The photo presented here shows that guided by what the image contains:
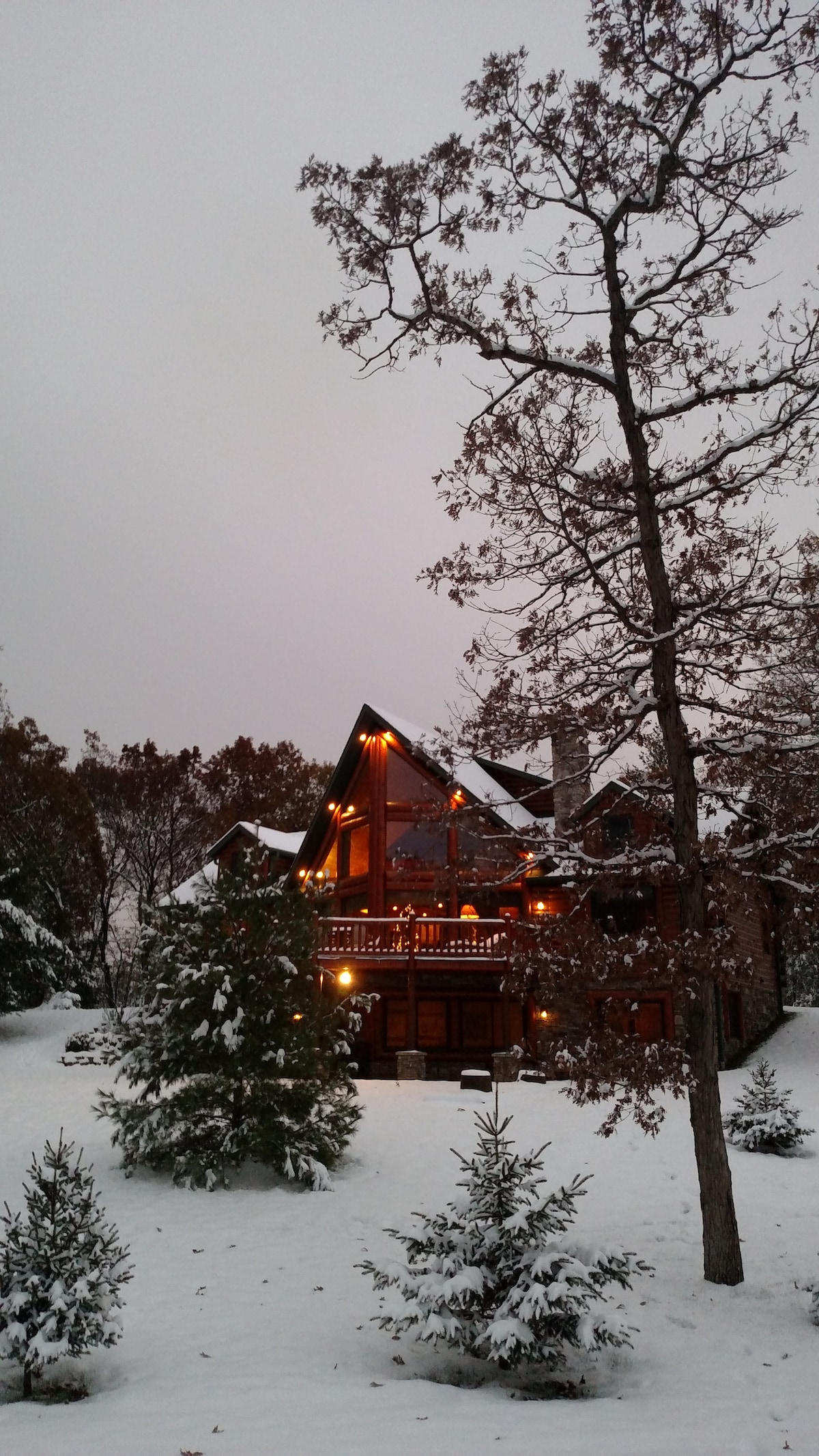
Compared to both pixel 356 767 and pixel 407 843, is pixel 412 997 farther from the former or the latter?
pixel 356 767

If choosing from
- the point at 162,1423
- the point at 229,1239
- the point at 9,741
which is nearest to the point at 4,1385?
the point at 162,1423

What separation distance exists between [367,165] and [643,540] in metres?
4.23

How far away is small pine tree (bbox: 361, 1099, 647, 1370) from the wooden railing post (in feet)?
44.5

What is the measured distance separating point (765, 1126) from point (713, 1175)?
6403mm

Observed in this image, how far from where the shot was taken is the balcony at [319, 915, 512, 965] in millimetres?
20516

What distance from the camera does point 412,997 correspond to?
20.2 m

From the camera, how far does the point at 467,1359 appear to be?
20.9ft

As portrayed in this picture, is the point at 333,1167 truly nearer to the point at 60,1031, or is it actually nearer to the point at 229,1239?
the point at 229,1239

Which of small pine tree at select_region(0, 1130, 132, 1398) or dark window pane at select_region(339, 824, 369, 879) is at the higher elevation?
dark window pane at select_region(339, 824, 369, 879)

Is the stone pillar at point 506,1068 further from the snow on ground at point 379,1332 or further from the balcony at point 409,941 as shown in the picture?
the snow on ground at point 379,1332

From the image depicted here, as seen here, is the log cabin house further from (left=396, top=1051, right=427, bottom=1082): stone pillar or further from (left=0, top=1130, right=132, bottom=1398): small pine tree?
(left=0, top=1130, right=132, bottom=1398): small pine tree

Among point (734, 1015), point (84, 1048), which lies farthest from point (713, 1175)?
point (84, 1048)

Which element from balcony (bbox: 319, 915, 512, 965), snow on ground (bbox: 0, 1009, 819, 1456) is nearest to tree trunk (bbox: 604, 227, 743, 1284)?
snow on ground (bbox: 0, 1009, 819, 1456)

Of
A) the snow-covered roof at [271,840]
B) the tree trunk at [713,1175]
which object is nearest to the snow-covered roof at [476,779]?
the snow-covered roof at [271,840]
